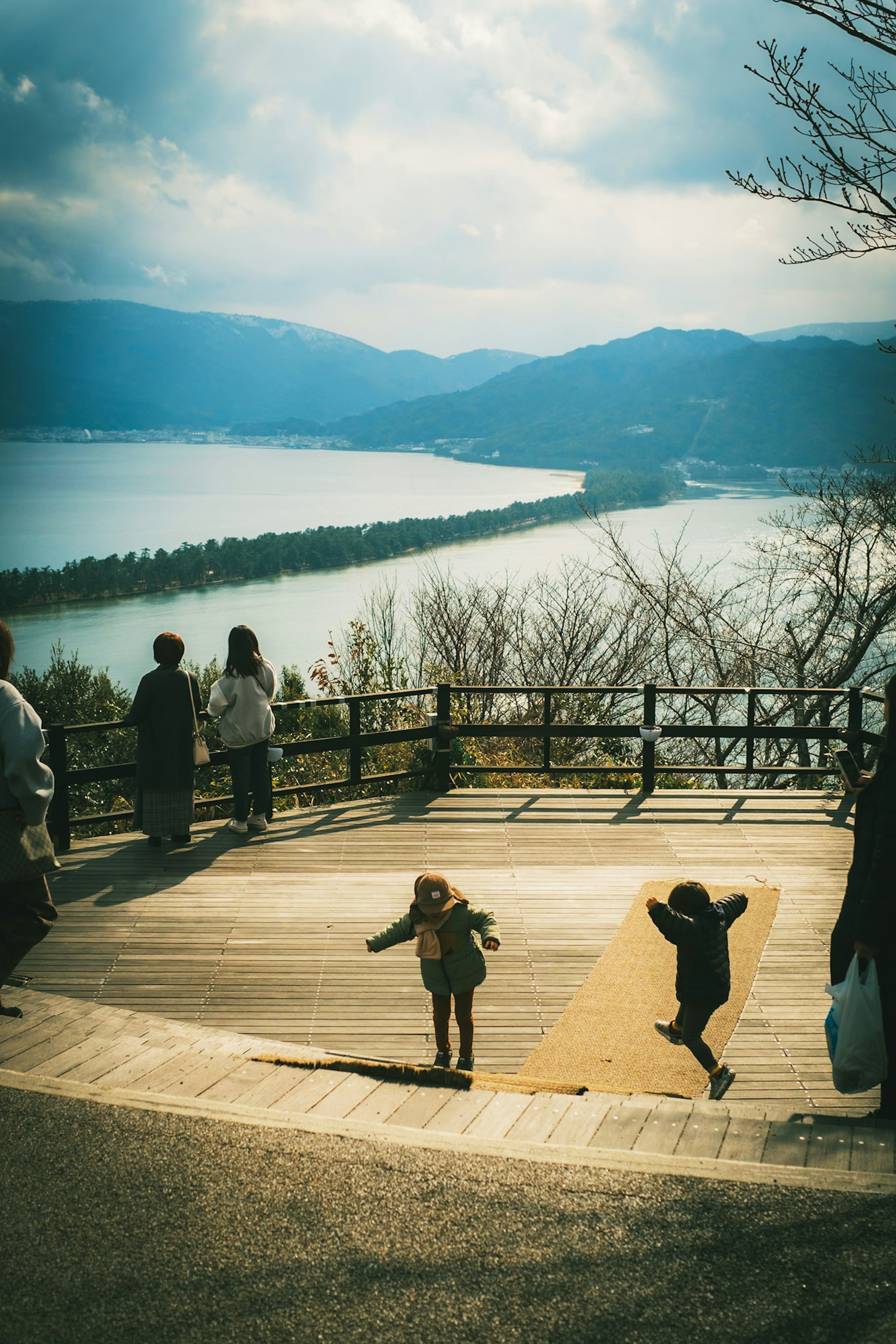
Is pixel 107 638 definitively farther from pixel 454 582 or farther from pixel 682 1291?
pixel 682 1291

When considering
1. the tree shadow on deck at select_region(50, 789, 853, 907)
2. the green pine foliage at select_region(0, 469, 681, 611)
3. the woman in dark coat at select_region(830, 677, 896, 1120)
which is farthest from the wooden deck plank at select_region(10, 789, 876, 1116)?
the green pine foliage at select_region(0, 469, 681, 611)

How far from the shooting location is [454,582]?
30.0m

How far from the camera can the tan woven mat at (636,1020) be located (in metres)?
4.16

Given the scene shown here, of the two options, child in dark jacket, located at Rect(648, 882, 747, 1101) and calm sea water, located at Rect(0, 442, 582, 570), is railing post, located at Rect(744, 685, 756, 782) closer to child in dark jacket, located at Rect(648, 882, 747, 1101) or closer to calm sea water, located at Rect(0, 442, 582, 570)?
child in dark jacket, located at Rect(648, 882, 747, 1101)

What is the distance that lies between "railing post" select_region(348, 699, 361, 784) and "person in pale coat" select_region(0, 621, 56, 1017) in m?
4.29

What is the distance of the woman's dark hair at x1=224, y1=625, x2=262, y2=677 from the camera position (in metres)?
7.12

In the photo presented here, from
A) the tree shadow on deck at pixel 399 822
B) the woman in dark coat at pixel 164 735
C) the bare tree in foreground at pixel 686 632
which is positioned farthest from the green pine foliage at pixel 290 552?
the woman in dark coat at pixel 164 735

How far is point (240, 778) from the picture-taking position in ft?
24.0

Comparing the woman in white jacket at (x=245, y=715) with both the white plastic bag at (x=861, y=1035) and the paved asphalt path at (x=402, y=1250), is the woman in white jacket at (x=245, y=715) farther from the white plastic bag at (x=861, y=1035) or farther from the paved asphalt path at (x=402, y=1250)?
the white plastic bag at (x=861, y=1035)

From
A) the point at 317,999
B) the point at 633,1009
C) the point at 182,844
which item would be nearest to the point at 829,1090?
the point at 633,1009

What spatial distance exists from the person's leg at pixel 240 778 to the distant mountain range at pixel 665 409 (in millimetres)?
24278

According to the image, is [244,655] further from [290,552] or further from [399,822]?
[290,552]

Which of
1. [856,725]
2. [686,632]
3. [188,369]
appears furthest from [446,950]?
[188,369]

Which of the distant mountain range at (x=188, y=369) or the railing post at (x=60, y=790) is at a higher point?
the distant mountain range at (x=188, y=369)
